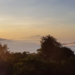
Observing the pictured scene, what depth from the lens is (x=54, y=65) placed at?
26781 mm

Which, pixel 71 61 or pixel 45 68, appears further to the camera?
pixel 71 61

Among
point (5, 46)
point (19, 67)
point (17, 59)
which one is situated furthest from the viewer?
point (5, 46)

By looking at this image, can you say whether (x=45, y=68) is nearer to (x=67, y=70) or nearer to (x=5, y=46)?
(x=67, y=70)

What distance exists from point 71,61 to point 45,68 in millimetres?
4203

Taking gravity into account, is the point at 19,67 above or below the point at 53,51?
below

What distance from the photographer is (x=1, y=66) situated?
1072 inches

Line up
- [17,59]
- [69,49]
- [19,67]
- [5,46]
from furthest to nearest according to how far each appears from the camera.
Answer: [5,46]
[69,49]
[17,59]
[19,67]

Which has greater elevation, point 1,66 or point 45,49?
point 45,49

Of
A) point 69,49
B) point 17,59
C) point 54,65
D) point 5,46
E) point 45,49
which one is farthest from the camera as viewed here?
point 5,46

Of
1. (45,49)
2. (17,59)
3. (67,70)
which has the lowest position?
(67,70)

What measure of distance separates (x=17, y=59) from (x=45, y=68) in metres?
5.11

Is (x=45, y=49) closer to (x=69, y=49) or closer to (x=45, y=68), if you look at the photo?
(x=69, y=49)

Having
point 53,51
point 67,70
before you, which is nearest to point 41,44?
point 53,51

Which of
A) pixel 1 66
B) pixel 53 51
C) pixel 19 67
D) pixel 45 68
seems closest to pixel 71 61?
pixel 45 68
